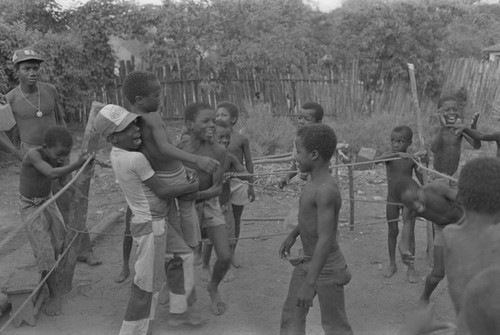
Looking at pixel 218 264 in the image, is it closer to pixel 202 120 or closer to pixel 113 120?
pixel 202 120

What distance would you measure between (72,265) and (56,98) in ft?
5.76

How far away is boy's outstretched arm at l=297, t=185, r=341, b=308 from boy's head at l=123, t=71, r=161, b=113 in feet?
4.32

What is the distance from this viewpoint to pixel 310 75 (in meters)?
12.5

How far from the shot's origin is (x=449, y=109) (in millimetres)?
5059

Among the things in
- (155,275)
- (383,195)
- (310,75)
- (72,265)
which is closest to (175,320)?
(155,275)

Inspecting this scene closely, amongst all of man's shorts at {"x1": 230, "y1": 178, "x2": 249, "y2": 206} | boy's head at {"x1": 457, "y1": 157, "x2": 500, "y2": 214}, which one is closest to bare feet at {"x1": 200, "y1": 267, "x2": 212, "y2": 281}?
man's shorts at {"x1": 230, "y1": 178, "x2": 249, "y2": 206}

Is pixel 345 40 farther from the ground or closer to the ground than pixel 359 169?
farther from the ground

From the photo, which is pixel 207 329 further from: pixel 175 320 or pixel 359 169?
pixel 359 169

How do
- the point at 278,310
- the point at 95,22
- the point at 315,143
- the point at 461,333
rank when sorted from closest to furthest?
the point at 461,333 → the point at 315,143 → the point at 278,310 → the point at 95,22

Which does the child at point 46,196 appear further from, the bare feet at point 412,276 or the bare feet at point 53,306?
the bare feet at point 412,276

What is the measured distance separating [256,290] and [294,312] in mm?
1391

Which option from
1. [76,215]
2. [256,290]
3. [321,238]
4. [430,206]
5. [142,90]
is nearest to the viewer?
[321,238]

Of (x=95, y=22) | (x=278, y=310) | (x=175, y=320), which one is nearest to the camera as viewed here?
(x=175, y=320)

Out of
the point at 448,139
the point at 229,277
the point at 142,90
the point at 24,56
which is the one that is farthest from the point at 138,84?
the point at 448,139
